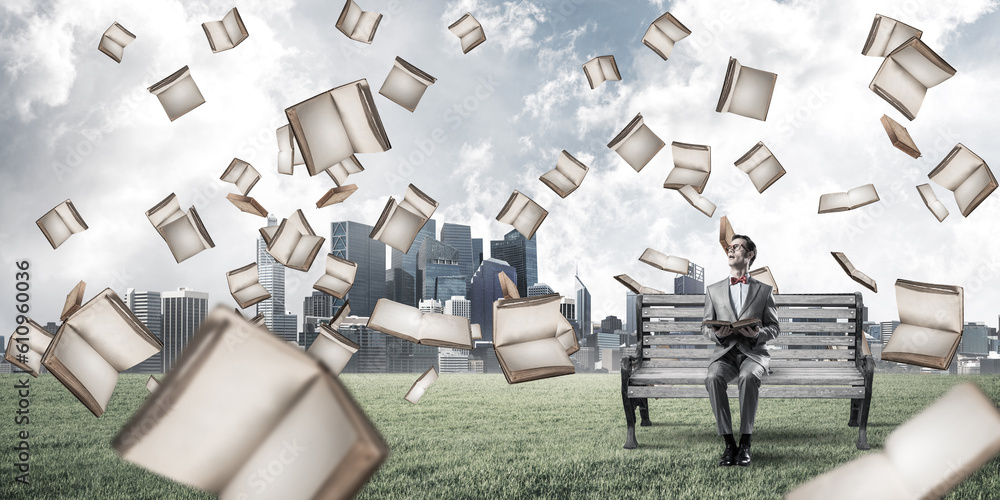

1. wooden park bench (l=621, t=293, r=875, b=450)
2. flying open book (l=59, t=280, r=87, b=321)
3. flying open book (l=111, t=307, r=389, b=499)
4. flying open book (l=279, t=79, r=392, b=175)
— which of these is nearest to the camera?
flying open book (l=111, t=307, r=389, b=499)

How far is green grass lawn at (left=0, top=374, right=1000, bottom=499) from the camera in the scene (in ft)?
12.0

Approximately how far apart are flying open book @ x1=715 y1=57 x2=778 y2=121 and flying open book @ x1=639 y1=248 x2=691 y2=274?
56.6 inches

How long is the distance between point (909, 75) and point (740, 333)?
77.3 inches

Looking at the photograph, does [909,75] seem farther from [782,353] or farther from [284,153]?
[284,153]

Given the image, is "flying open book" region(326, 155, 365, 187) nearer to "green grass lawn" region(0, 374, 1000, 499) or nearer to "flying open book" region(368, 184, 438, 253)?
"flying open book" region(368, 184, 438, 253)

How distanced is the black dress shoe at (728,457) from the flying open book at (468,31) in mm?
3252

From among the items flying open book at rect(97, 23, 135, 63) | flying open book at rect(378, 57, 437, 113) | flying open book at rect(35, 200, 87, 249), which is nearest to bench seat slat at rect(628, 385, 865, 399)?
flying open book at rect(378, 57, 437, 113)

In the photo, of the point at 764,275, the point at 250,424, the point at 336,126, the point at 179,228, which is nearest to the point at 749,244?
the point at 764,275

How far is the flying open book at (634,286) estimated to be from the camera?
17.8 ft

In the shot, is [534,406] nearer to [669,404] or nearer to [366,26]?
[669,404]

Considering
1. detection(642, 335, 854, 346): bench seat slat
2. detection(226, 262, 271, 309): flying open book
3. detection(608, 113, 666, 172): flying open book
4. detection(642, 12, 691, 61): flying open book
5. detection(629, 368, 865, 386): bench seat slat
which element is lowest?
detection(629, 368, 865, 386): bench seat slat

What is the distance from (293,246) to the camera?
4.52 metres

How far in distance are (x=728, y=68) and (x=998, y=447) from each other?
315cm

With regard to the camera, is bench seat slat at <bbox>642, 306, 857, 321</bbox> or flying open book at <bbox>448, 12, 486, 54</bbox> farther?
bench seat slat at <bbox>642, 306, 857, 321</bbox>
